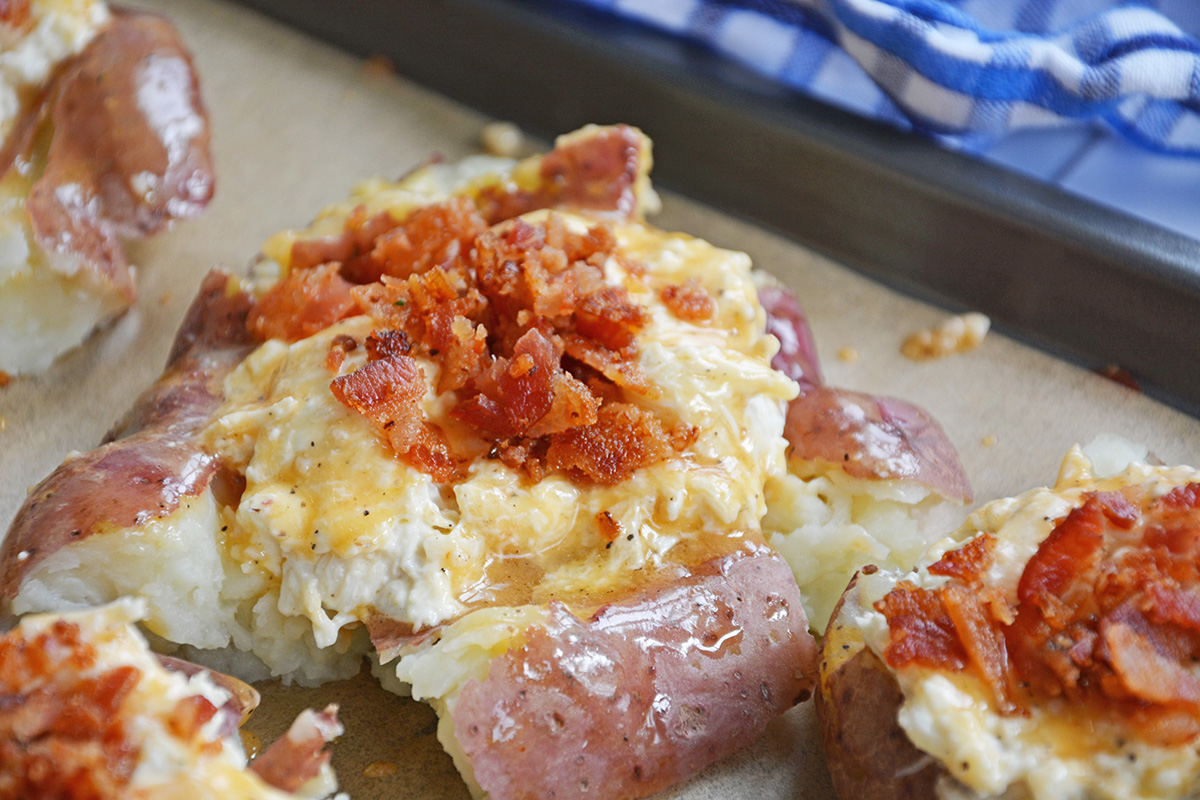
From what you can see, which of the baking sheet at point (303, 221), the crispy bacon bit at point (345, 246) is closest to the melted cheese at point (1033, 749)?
the baking sheet at point (303, 221)

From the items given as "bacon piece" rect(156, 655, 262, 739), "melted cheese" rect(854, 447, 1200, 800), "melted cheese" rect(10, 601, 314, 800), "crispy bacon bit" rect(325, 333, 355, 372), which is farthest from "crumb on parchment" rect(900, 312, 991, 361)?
"melted cheese" rect(10, 601, 314, 800)

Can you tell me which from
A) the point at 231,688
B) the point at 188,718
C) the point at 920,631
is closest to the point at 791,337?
the point at 920,631

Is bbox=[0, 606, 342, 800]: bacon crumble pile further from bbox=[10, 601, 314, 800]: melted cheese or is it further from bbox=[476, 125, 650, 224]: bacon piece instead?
bbox=[476, 125, 650, 224]: bacon piece

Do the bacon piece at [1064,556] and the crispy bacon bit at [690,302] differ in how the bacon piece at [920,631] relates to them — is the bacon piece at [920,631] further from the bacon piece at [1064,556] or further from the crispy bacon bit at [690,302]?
the crispy bacon bit at [690,302]

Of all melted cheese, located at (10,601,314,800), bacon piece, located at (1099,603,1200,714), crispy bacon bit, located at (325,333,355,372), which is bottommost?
melted cheese, located at (10,601,314,800)

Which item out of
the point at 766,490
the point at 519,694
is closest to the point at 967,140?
the point at 766,490
